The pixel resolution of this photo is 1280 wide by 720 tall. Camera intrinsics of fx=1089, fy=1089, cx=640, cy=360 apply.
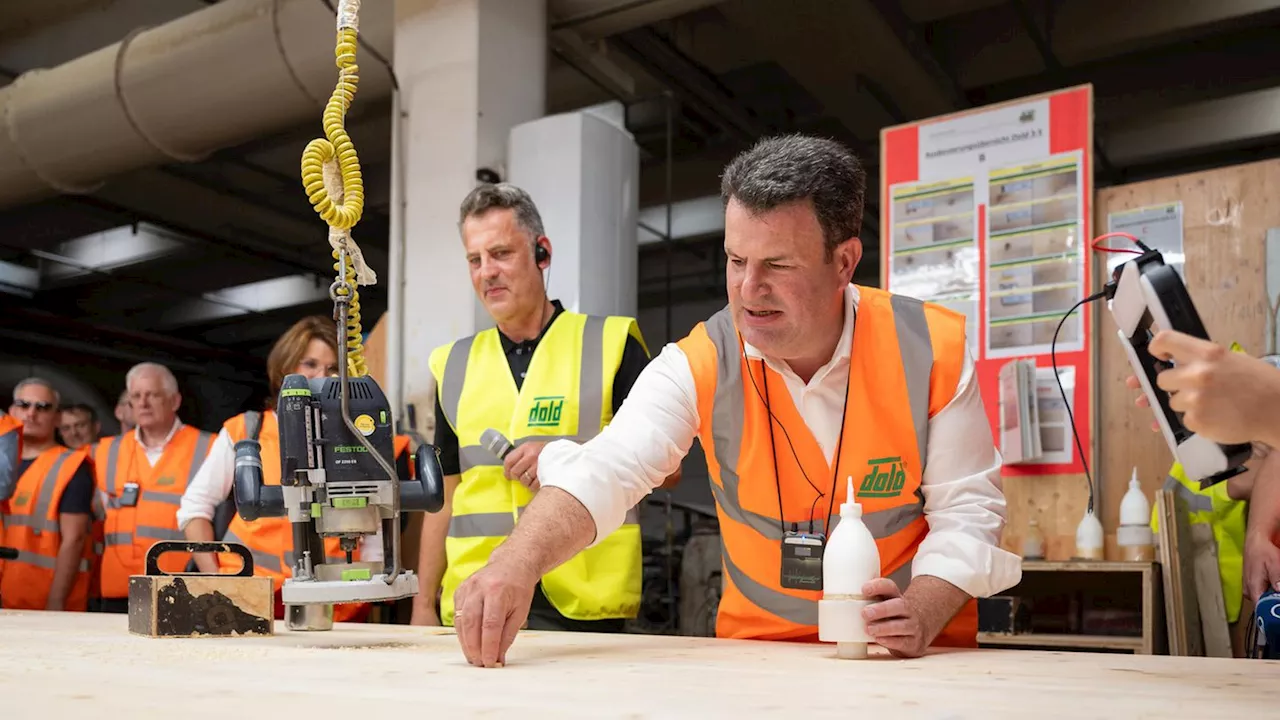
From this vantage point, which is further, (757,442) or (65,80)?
(65,80)

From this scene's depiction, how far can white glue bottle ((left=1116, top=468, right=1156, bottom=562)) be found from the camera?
137 inches

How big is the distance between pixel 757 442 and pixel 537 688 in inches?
32.0

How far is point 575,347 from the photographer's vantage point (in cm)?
278

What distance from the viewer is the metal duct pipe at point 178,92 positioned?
15.3 feet

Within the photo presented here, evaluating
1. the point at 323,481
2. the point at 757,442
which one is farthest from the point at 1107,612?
the point at 323,481

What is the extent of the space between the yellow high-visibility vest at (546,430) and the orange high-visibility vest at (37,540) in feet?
9.54

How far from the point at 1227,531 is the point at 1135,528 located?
0.27m

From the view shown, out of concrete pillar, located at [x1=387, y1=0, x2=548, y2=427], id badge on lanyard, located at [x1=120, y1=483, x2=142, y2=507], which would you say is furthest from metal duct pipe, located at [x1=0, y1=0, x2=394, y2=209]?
id badge on lanyard, located at [x1=120, y1=483, x2=142, y2=507]

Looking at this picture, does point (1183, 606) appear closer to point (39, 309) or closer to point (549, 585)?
point (549, 585)

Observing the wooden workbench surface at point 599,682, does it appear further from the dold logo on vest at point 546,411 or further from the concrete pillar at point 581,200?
the concrete pillar at point 581,200

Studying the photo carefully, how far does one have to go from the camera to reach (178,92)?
511cm

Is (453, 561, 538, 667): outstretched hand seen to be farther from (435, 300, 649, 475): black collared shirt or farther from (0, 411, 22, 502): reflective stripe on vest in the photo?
(0, 411, 22, 502): reflective stripe on vest

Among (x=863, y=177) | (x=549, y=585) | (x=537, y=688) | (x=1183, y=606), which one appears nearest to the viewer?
(x=537, y=688)

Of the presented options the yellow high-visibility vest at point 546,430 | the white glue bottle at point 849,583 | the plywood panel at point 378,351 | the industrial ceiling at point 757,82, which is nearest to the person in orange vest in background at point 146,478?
the plywood panel at point 378,351
